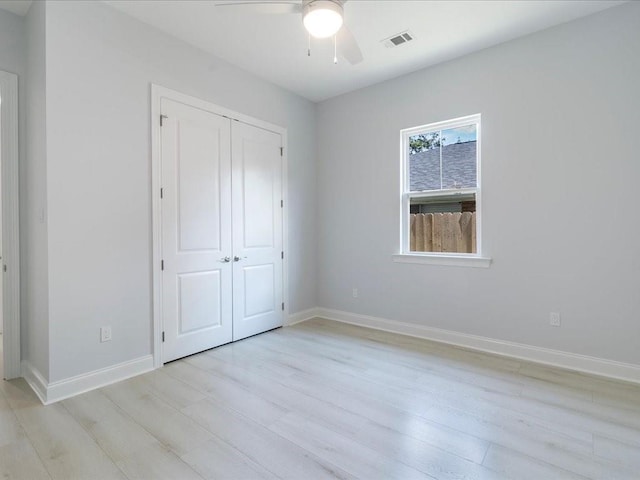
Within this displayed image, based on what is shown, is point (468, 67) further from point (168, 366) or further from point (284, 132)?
point (168, 366)

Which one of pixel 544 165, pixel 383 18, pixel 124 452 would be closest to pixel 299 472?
pixel 124 452

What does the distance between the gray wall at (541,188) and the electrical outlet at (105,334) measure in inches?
110

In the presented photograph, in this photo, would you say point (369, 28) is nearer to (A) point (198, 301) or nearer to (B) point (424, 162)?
(B) point (424, 162)

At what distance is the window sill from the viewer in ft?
10.9

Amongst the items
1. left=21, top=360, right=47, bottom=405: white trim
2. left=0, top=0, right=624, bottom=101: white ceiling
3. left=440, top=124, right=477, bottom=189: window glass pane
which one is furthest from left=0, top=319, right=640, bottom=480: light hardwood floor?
left=0, top=0, right=624, bottom=101: white ceiling

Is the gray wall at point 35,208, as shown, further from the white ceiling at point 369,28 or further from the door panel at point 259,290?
the door panel at point 259,290

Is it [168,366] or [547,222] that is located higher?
[547,222]

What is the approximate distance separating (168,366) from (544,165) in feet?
12.4

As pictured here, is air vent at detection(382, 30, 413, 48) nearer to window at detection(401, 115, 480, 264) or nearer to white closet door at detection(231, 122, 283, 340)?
window at detection(401, 115, 480, 264)

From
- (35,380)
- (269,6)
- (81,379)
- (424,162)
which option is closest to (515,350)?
(424,162)

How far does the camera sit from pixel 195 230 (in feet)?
10.6

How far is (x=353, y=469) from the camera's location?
5.50ft

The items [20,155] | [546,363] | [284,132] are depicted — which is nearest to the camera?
[20,155]

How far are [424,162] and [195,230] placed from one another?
2574 mm
